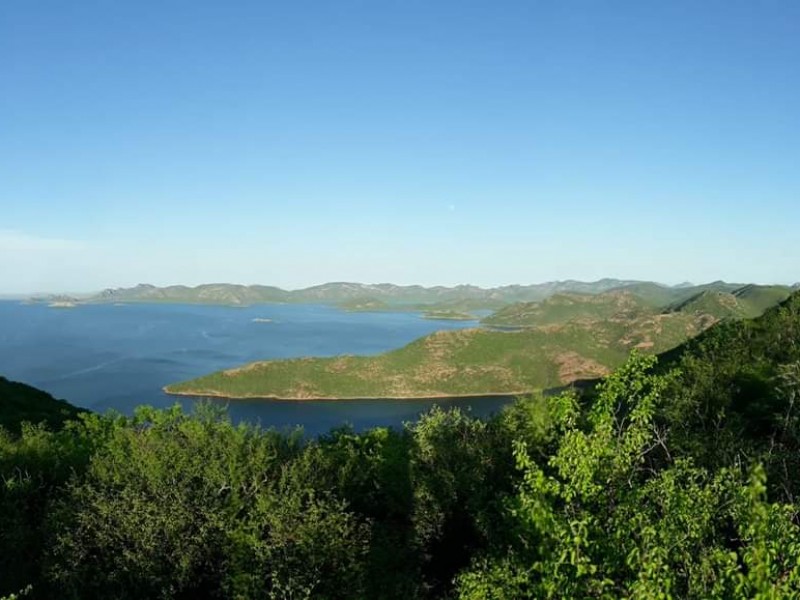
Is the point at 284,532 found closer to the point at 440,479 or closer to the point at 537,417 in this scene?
the point at 440,479

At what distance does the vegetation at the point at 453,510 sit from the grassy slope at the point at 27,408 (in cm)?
4199

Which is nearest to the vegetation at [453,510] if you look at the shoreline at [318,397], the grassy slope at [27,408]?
the grassy slope at [27,408]

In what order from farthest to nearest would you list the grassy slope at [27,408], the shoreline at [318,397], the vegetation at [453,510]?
the shoreline at [318,397], the grassy slope at [27,408], the vegetation at [453,510]

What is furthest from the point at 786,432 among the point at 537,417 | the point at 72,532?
the point at 72,532

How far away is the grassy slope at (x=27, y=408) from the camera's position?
85.9 metres

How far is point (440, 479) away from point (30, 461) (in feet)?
97.5

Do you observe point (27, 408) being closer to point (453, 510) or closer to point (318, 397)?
point (453, 510)

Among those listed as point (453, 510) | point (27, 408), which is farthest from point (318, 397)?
point (453, 510)

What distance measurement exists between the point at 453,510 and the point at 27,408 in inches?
3856

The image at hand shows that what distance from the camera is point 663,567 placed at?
844cm

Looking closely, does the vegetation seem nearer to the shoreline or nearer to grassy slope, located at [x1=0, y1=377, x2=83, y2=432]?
grassy slope, located at [x1=0, y1=377, x2=83, y2=432]

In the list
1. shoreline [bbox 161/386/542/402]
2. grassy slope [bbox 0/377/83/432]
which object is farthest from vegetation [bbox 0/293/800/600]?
shoreline [bbox 161/386/542/402]

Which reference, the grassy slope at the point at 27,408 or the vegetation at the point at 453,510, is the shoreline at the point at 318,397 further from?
the vegetation at the point at 453,510

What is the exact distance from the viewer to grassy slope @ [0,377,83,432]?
282ft
